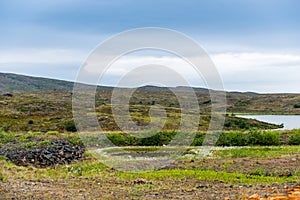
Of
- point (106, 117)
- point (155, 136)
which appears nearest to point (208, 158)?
point (155, 136)

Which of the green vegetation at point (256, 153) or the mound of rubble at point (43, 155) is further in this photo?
the green vegetation at point (256, 153)

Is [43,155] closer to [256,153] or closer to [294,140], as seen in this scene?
[256,153]

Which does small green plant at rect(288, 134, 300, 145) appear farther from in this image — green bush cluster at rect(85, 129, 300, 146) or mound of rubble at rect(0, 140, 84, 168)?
mound of rubble at rect(0, 140, 84, 168)

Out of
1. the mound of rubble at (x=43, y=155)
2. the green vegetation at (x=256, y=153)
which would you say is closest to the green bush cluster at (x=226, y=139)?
the green vegetation at (x=256, y=153)

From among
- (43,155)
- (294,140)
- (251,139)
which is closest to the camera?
(43,155)

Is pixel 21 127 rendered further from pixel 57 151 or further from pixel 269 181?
pixel 269 181

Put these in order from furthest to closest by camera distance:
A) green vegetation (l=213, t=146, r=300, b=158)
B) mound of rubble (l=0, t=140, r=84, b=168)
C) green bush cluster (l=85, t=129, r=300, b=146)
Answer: green bush cluster (l=85, t=129, r=300, b=146) → green vegetation (l=213, t=146, r=300, b=158) → mound of rubble (l=0, t=140, r=84, b=168)

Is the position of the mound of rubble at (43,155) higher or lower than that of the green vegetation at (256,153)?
lower

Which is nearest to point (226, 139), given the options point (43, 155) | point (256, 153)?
point (256, 153)

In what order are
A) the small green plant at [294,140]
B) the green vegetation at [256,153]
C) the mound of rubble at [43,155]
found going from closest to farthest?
the mound of rubble at [43,155] < the green vegetation at [256,153] < the small green plant at [294,140]

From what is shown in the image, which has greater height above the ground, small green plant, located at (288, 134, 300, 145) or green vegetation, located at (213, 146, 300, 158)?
small green plant, located at (288, 134, 300, 145)

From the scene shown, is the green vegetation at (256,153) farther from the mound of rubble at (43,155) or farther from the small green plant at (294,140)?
the mound of rubble at (43,155)

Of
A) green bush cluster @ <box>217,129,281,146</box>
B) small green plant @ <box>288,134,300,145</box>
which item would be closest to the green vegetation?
green bush cluster @ <box>217,129,281,146</box>

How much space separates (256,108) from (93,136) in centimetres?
10332
